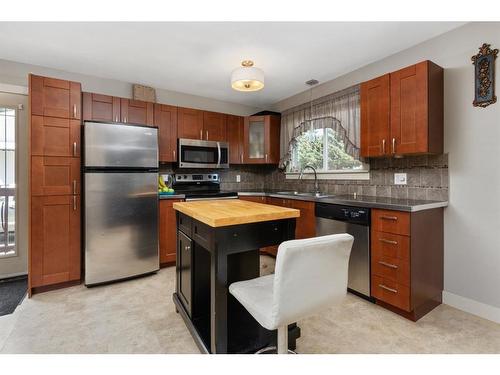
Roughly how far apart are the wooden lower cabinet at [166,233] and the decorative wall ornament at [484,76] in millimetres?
3312

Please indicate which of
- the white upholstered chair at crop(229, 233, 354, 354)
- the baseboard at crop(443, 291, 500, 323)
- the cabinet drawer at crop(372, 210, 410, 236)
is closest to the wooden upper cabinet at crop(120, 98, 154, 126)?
the white upholstered chair at crop(229, 233, 354, 354)

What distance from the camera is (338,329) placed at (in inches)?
77.2

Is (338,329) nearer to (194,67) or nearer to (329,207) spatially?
(329,207)

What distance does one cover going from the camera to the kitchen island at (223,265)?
4.67ft

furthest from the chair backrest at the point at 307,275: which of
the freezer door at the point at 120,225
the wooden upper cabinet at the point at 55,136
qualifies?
the wooden upper cabinet at the point at 55,136

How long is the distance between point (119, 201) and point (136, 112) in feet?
4.01

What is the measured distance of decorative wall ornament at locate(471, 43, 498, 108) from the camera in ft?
6.76

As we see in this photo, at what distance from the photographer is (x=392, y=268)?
2.18 meters

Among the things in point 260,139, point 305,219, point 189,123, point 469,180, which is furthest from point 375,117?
point 189,123

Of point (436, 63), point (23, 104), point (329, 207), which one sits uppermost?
point (436, 63)

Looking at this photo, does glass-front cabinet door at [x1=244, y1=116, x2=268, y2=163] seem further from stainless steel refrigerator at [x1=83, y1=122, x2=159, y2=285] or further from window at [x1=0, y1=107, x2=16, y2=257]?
window at [x1=0, y1=107, x2=16, y2=257]

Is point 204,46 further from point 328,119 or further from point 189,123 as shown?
point 328,119
